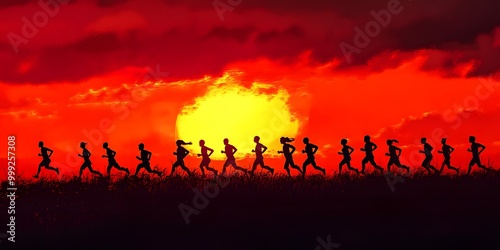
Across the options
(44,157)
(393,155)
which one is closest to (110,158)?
(44,157)

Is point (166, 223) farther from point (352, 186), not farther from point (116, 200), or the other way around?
point (352, 186)

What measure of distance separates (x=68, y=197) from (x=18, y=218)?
2.71 m

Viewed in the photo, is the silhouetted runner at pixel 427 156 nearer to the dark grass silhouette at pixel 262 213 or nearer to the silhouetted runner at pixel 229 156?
the dark grass silhouette at pixel 262 213

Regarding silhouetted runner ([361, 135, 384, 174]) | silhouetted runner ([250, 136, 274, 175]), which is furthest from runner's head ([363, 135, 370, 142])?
silhouetted runner ([250, 136, 274, 175])

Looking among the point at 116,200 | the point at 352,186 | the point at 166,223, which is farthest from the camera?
the point at 352,186

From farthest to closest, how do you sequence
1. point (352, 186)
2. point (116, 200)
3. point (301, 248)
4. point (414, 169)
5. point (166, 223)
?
point (414, 169) → point (352, 186) → point (116, 200) → point (166, 223) → point (301, 248)

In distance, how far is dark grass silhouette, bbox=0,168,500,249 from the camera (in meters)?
30.2

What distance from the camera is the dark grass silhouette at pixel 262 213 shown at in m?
30.2

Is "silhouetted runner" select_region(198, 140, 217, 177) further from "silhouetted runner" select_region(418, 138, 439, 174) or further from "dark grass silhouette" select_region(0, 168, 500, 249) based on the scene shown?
"silhouetted runner" select_region(418, 138, 439, 174)

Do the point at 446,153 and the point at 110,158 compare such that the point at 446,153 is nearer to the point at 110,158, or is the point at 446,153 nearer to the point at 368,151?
the point at 368,151

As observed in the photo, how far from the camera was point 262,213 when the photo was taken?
32.6m

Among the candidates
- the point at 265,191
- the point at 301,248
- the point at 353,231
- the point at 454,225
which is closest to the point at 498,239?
the point at 454,225

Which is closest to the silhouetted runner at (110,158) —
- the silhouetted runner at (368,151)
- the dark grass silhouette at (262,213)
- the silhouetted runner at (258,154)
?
the dark grass silhouette at (262,213)

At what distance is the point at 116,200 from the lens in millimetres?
33812
